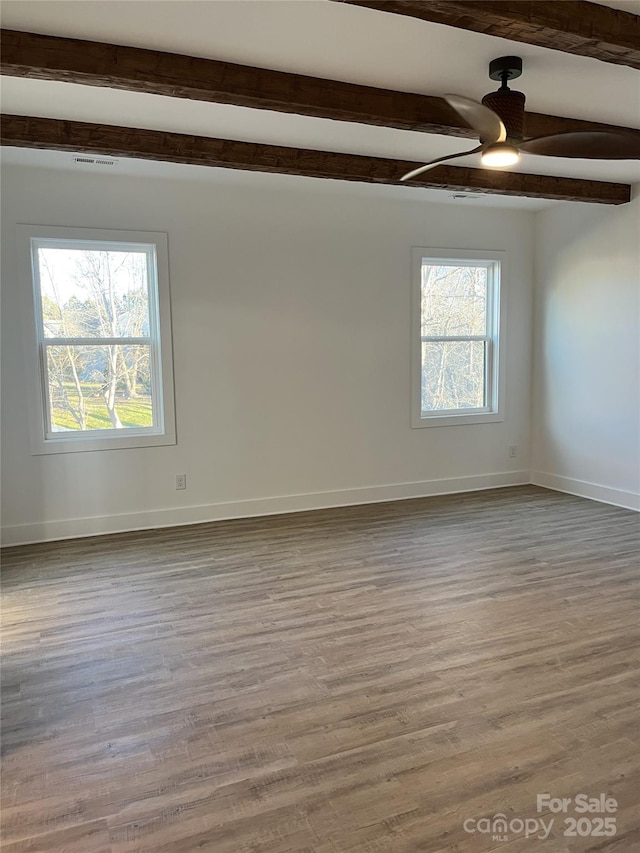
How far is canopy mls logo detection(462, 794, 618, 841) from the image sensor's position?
179cm

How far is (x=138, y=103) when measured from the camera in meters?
3.26

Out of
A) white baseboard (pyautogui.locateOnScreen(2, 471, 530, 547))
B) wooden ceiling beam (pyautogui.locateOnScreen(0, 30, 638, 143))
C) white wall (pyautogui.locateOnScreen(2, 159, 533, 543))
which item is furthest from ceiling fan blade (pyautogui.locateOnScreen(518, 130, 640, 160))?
white baseboard (pyautogui.locateOnScreen(2, 471, 530, 547))

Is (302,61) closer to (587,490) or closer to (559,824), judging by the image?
(559,824)

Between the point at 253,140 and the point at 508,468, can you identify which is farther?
the point at 508,468

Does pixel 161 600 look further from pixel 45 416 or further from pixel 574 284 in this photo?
pixel 574 284

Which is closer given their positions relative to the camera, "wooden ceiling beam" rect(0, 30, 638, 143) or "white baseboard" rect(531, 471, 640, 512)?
"wooden ceiling beam" rect(0, 30, 638, 143)

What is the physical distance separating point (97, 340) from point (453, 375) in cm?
332

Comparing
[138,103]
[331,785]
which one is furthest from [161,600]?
[138,103]

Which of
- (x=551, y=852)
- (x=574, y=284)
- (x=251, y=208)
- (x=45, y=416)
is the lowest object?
(x=551, y=852)

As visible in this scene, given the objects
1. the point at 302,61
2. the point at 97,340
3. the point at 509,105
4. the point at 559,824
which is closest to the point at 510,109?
the point at 509,105

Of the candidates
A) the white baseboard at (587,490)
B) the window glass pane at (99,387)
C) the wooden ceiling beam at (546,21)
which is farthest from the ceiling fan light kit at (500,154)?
the white baseboard at (587,490)

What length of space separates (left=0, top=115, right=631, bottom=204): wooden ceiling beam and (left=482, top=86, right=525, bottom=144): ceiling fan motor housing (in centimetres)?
137

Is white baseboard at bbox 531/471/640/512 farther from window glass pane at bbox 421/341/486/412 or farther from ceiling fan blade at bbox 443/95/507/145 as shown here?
ceiling fan blade at bbox 443/95/507/145

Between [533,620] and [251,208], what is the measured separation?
148 inches
